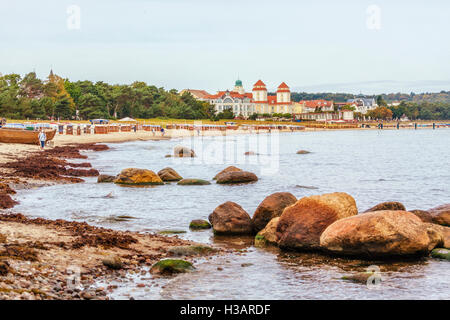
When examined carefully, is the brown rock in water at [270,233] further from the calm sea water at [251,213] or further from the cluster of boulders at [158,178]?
the cluster of boulders at [158,178]

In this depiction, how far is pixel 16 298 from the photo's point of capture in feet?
25.4

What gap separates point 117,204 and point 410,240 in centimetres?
1211

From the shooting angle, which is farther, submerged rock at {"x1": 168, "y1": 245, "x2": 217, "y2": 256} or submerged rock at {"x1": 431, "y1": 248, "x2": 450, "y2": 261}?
submerged rock at {"x1": 431, "y1": 248, "x2": 450, "y2": 261}

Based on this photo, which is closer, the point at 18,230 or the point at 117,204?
the point at 18,230

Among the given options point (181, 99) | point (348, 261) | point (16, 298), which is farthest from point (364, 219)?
point (181, 99)

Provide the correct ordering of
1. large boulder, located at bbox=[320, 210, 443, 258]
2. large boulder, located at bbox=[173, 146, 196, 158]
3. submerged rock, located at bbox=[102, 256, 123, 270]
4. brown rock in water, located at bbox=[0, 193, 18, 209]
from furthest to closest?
large boulder, located at bbox=[173, 146, 196, 158] < brown rock in water, located at bbox=[0, 193, 18, 209] < large boulder, located at bbox=[320, 210, 443, 258] < submerged rock, located at bbox=[102, 256, 123, 270]

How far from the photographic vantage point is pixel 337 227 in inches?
514

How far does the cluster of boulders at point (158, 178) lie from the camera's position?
26.0 m

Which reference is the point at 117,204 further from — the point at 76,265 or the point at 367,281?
the point at 367,281

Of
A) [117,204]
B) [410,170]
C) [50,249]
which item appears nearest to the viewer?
[50,249]

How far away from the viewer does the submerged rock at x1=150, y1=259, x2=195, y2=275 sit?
11.2 meters

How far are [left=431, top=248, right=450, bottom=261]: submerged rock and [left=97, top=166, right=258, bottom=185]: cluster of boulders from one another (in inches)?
604

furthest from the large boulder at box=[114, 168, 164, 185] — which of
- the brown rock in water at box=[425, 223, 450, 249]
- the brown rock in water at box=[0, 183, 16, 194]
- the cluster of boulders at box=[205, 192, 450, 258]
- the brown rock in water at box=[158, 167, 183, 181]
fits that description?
the brown rock in water at box=[425, 223, 450, 249]

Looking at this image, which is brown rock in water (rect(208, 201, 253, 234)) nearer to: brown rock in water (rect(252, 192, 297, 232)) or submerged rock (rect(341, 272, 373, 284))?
brown rock in water (rect(252, 192, 297, 232))
